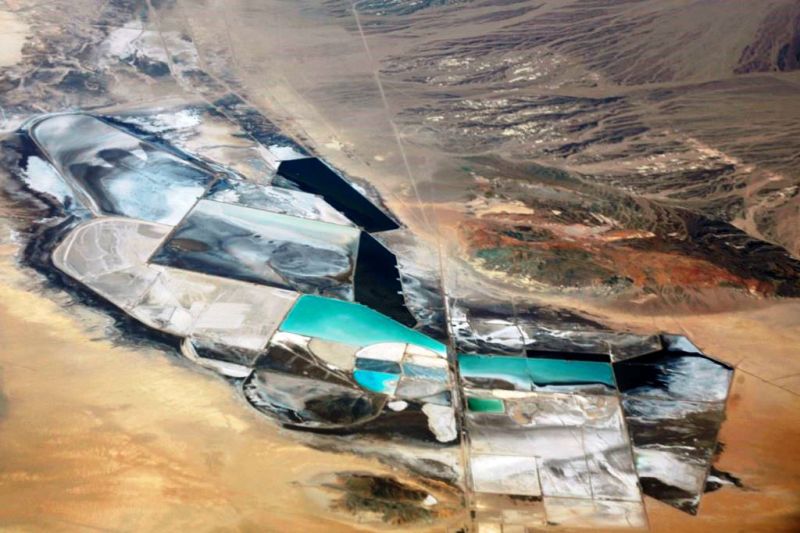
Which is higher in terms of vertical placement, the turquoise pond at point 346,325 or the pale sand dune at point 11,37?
the pale sand dune at point 11,37

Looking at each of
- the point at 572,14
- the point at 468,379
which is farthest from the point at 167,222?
the point at 572,14

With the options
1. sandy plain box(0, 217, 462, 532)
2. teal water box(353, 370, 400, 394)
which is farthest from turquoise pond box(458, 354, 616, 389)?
sandy plain box(0, 217, 462, 532)

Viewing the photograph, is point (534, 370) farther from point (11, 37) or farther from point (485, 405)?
point (11, 37)

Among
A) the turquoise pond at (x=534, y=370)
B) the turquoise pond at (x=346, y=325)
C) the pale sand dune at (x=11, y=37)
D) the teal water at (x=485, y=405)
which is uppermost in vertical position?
the pale sand dune at (x=11, y=37)

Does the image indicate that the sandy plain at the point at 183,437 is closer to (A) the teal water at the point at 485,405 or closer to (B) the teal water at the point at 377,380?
(B) the teal water at the point at 377,380

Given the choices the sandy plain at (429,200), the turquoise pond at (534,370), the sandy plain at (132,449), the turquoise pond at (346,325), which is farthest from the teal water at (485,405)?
the sandy plain at (429,200)

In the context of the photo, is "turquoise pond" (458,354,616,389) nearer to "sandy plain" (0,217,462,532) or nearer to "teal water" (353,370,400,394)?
"teal water" (353,370,400,394)

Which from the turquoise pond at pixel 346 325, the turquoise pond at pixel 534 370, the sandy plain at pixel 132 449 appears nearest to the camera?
the sandy plain at pixel 132 449
